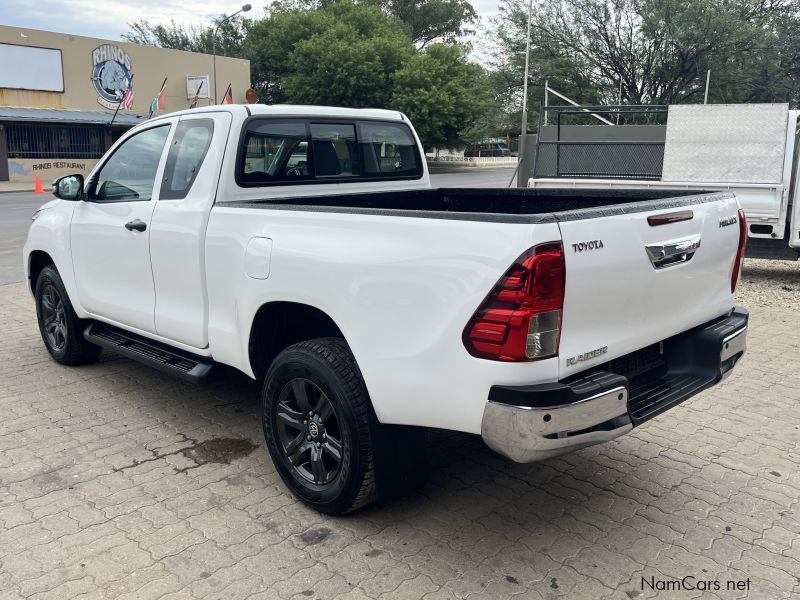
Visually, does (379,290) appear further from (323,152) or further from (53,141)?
(53,141)

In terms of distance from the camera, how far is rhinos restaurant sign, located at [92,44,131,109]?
3231 cm

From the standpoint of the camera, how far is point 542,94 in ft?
78.2

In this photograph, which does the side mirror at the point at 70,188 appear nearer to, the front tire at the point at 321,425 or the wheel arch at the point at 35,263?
the wheel arch at the point at 35,263

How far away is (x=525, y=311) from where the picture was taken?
260 centimetres

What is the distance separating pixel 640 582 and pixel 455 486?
1.10 m

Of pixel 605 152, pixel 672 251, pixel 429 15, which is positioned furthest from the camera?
pixel 429 15

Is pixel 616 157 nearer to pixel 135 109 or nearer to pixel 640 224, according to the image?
pixel 640 224

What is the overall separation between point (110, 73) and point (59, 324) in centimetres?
3091

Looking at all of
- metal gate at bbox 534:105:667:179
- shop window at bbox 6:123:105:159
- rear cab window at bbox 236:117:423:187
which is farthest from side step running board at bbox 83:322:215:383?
shop window at bbox 6:123:105:159

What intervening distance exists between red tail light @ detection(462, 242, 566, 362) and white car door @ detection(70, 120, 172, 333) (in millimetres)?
2517

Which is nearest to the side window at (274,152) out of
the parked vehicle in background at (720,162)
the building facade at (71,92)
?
the parked vehicle in background at (720,162)

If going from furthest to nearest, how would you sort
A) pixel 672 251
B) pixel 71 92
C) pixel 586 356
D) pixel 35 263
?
pixel 71 92 < pixel 35 263 < pixel 672 251 < pixel 586 356

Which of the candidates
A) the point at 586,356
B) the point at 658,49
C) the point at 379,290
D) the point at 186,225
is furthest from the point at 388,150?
the point at 658,49

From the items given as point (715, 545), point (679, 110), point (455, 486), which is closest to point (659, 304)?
point (715, 545)
